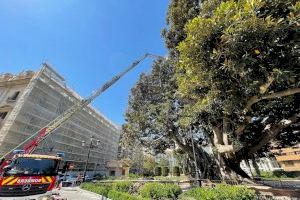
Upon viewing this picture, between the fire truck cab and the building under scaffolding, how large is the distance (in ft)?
33.2

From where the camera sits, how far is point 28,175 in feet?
28.6

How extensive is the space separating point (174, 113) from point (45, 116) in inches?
801

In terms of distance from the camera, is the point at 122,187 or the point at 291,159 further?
the point at 291,159

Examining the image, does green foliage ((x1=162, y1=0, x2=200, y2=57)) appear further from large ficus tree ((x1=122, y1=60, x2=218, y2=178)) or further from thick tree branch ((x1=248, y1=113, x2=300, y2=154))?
thick tree branch ((x1=248, y1=113, x2=300, y2=154))

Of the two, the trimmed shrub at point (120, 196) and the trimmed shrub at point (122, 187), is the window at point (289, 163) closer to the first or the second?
the trimmed shrub at point (122, 187)

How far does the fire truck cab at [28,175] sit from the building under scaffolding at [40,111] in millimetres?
10128

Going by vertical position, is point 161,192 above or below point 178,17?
below

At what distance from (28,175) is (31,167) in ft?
1.24

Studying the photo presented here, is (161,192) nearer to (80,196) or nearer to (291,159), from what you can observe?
(80,196)

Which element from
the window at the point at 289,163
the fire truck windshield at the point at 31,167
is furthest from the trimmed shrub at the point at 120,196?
the window at the point at 289,163

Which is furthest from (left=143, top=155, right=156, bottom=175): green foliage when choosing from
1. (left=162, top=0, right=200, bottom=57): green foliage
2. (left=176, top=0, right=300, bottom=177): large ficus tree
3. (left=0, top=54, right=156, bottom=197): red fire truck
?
(left=0, top=54, right=156, bottom=197): red fire truck

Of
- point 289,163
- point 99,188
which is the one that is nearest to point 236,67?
point 99,188

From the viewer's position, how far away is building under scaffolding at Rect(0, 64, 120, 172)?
23.4 m

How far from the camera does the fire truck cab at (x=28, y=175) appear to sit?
27.1 feet
